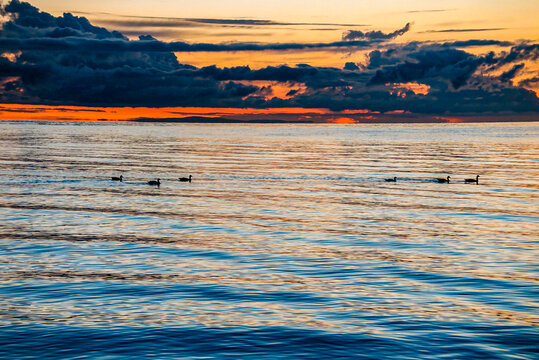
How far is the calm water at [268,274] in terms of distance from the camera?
1956 centimetres

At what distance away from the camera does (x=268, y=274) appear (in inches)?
1093

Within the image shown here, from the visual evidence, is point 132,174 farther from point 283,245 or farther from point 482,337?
point 482,337

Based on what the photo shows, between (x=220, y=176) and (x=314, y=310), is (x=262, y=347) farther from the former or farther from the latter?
(x=220, y=176)

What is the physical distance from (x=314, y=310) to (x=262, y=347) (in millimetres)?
4008

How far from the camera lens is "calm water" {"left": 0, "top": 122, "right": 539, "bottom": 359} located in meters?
19.6

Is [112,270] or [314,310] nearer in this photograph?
[314,310]

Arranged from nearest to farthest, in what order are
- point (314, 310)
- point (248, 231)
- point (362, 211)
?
point (314, 310)
point (248, 231)
point (362, 211)

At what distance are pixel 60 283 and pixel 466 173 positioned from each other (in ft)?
210

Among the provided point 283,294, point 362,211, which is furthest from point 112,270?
point 362,211

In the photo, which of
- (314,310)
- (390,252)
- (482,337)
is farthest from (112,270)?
(482,337)

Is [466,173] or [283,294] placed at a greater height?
[466,173]

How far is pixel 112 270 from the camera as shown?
92.6 ft

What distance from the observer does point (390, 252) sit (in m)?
32.3

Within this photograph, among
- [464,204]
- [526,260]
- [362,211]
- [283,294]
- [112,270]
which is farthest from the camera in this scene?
[464,204]
